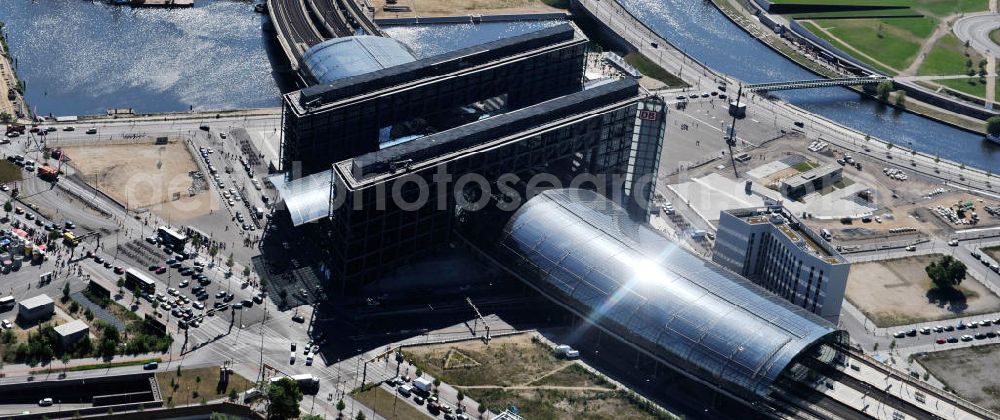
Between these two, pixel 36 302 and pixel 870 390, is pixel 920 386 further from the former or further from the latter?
pixel 36 302

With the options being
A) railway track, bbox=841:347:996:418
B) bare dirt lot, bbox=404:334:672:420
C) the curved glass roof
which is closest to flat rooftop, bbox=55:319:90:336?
bare dirt lot, bbox=404:334:672:420

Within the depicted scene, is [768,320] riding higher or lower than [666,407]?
higher

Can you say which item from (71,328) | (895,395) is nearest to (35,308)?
(71,328)

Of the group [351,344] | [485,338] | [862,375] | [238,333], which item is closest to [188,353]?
[238,333]

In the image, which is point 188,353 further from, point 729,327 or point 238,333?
point 729,327

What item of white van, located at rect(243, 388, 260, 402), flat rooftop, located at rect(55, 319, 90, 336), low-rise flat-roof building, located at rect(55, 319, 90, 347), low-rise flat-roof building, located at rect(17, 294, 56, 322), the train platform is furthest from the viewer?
low-rise flat-roof building, located at rect(17, 294, 56, 322)

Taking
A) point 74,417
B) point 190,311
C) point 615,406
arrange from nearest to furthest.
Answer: point 74,417 < point 615,406 < point 190,311

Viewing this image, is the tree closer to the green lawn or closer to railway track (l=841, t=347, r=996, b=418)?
the green lawn
